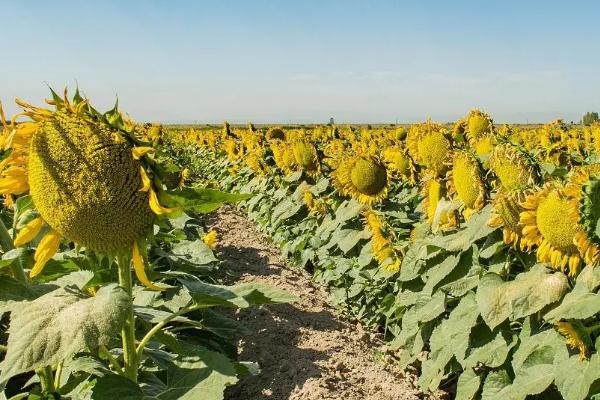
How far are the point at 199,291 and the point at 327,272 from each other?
371 centimetres

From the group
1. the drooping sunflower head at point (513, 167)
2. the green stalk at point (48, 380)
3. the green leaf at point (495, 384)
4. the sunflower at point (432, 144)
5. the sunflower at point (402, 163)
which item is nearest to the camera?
the green stalk at point (48, 380)

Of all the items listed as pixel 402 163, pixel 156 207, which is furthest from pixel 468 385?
pixel 402 163

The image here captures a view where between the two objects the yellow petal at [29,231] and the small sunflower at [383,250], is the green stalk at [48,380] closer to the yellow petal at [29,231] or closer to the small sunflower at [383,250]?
the yellow petal at [29,231]

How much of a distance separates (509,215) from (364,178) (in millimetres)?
2537

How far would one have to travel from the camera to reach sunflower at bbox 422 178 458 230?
351 centimetres

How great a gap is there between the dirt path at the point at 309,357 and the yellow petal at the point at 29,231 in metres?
1.85

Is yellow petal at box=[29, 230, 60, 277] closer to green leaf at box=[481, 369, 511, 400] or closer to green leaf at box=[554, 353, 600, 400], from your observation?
green leaf at box=[554, 353, 600, 400]

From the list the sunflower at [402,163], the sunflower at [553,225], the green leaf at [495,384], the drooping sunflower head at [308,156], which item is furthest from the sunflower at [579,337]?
the drooping sunflower head at [308,156]

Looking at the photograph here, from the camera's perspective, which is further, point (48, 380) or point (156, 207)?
point (48, 380)

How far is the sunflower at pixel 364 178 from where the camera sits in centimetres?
526

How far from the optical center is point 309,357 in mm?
3824

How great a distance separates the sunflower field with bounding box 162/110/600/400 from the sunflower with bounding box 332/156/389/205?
0.01 m

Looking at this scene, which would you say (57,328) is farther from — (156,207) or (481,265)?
(481,265)

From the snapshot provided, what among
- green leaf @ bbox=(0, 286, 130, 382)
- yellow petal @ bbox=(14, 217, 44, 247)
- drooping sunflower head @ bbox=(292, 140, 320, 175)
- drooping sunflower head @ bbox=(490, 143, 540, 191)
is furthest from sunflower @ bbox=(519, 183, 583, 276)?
drooping sunflower head @ bbox=(292, 140, 320, 175)
